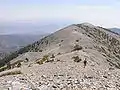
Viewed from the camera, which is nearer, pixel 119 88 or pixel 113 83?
pixel 119 88

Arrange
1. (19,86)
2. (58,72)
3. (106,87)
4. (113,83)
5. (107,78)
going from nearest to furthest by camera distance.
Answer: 1. (19,86)
2. (106,87)
3. (113,83)
4. (107,78)
5. (58,72)

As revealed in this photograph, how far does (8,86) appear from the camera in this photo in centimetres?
2086

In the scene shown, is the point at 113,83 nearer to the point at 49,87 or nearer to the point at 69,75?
the point at 69,75

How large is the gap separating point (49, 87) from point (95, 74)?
7987 mm

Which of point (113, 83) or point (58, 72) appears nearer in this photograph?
point (113, 83)

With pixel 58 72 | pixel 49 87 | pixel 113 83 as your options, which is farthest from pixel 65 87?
pixel 58 72

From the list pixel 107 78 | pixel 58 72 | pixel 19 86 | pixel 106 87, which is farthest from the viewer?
pixel 58 72

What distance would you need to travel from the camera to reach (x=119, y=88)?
2277 centimetres

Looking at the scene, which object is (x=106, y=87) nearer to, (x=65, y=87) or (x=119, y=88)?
(x=119, y=88)

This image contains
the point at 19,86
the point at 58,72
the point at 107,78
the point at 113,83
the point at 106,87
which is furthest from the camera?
the point at 58,72

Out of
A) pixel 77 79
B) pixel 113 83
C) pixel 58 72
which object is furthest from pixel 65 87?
pixel 58 72

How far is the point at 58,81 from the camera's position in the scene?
76.9 feet

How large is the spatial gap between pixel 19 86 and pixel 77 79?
18.1 feet

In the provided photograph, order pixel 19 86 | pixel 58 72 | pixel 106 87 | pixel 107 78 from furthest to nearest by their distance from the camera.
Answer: pixel 58 72
pixel 107 78
pixel 106 87
pixel 19 86
